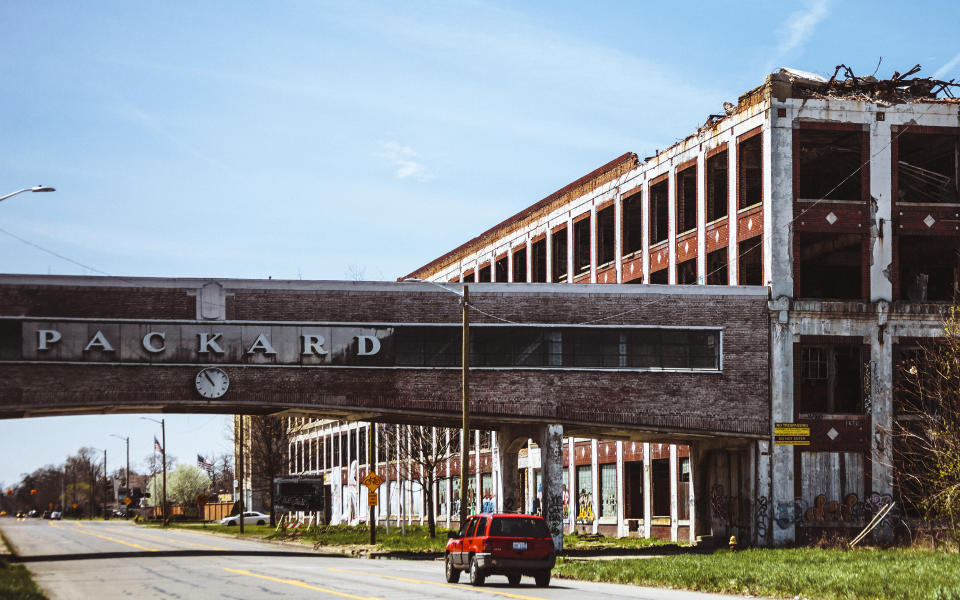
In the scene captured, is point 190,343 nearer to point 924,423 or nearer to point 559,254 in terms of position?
point 924,423

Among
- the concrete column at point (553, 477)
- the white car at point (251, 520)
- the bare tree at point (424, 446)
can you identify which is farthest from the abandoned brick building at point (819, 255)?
the white car at point (251, 520)

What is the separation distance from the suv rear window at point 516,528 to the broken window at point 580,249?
117ft

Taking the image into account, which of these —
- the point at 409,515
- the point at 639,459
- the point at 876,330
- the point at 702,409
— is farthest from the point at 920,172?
the point at 409,515

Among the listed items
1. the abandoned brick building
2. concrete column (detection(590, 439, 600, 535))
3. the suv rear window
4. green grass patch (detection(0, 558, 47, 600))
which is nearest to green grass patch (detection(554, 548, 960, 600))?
the suv rear window

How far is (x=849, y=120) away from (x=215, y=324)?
23.6 meters

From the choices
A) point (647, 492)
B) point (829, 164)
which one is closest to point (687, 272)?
point (829, 164)

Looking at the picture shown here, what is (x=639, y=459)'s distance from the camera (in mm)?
54562

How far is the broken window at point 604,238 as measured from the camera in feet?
192

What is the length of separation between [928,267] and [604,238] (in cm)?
1754

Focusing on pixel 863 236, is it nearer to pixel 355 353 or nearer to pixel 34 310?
pixel 355 353

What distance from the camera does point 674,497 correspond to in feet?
168

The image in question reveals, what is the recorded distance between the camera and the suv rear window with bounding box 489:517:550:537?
26109 mm

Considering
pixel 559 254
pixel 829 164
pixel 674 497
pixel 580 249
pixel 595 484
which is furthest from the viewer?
pixel 559 254

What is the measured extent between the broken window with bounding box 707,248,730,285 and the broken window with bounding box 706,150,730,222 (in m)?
1.44
